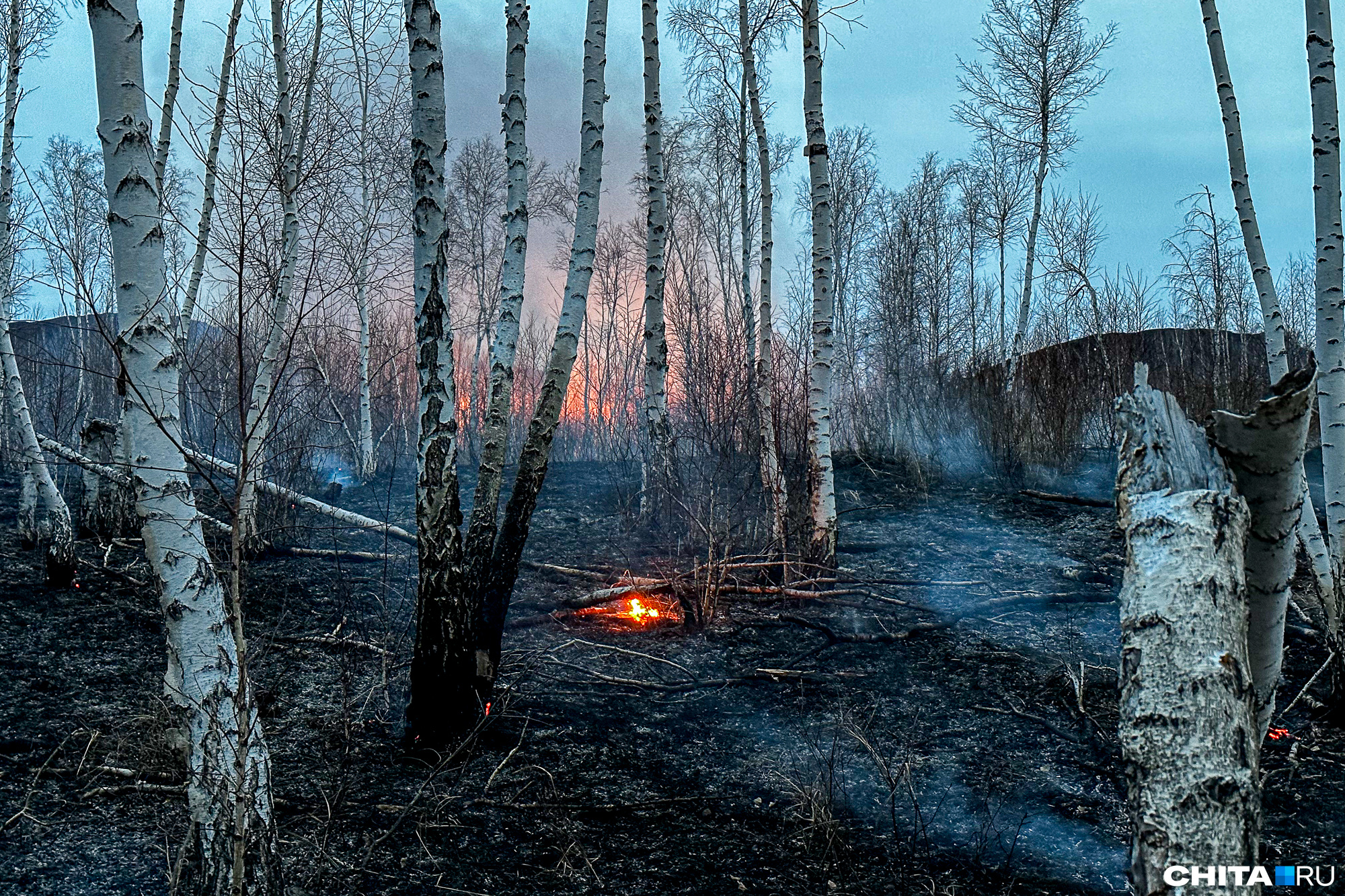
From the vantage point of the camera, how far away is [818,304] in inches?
282

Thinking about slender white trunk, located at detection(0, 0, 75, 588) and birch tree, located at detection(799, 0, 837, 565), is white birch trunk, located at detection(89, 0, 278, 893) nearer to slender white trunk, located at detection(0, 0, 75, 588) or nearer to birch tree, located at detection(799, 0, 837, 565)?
slender white trunk, located at detection(0, 0, 75, 588)

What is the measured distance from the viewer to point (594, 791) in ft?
12.2

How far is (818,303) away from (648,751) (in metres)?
4.25

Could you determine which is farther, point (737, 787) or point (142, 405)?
point (737, 787)

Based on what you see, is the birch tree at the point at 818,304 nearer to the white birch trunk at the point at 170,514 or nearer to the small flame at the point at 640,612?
the small flame at the point at 640,612

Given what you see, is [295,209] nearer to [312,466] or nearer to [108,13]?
[312,466]

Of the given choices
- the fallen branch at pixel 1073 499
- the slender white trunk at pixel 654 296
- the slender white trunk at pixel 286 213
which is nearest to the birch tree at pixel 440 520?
the slender white trunk at pixel 654 296

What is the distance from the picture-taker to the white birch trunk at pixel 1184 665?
1.46 meters

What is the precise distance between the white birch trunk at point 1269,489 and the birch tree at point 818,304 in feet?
16.7

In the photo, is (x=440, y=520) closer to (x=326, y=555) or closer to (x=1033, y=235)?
(x=326, y=555)

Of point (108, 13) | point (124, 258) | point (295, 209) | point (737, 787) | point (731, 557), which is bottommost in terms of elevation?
point (737, 787)

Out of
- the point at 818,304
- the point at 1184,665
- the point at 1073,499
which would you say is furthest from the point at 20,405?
the point at 1073,499

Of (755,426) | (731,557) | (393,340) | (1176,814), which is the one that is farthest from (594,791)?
(393,340)

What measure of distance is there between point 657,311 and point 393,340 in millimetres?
9561
